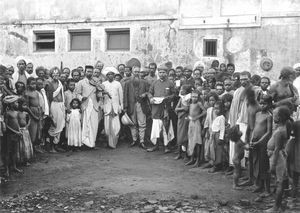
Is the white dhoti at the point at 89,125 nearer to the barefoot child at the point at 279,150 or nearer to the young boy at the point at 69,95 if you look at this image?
the young boy at the point at 69,95

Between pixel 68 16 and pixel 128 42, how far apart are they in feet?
7.36

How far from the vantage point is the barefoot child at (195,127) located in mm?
8062

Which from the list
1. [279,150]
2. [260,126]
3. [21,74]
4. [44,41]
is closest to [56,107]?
[21,74]

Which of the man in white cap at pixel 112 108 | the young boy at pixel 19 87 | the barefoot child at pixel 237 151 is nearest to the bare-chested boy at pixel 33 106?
the young boy at pixel 19 87

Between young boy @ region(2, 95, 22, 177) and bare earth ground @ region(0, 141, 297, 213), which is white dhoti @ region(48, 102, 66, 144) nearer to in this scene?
bare earth ground @ region(0, 141, 297, 213)

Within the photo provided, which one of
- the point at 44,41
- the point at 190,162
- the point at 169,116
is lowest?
the point at 190,162

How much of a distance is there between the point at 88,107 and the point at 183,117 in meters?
2.25

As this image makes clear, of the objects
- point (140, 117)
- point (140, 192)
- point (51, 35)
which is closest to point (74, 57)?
point (51, 35)

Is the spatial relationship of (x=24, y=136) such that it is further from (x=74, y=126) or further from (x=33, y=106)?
(x=74, y=126)

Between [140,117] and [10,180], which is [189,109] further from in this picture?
[10,180]

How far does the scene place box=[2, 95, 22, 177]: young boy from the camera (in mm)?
7363

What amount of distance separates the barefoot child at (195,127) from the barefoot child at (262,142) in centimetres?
171

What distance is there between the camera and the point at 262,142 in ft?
20.5

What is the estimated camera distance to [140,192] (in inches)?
252
